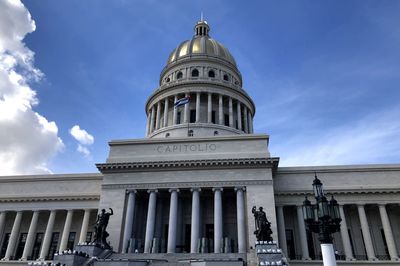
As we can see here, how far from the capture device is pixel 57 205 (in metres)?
35.6

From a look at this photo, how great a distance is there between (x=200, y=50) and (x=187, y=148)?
24123 millimetres

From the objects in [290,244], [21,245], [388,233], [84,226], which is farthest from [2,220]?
[388,233]

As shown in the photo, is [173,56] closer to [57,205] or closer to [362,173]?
[57,205]

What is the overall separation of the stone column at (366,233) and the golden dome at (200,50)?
102ft

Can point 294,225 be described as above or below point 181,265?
above

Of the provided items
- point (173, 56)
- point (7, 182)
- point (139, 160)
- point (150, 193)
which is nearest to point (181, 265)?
point (150, 193)

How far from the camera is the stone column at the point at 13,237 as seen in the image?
33781 millimetres

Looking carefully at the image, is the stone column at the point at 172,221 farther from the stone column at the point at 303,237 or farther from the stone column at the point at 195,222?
the stone column at the point at 303,237

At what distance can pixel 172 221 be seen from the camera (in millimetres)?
29219

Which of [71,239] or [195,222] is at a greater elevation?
[195,222]

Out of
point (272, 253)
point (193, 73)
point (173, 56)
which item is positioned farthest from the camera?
point (173, 56)

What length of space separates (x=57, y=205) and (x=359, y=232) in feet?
102

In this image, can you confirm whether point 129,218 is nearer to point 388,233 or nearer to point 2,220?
point 2,220

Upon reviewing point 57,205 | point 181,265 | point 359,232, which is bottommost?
point 181,265
